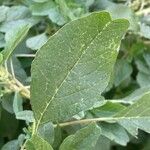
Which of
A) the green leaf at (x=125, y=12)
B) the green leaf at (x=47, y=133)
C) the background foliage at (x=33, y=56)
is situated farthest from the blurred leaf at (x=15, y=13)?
the green leaf at (x=47, y=133)

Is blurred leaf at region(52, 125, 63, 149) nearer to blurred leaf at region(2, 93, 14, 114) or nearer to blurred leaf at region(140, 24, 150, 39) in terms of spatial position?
blurred leaf at region(2, 93, 14, 114)

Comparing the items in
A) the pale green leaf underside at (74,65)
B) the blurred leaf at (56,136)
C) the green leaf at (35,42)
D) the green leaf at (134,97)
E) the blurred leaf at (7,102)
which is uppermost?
the pale green leaf underside at (74,65)

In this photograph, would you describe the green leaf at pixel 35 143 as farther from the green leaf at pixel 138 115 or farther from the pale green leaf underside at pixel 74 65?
the green leaf at pixel 138 115

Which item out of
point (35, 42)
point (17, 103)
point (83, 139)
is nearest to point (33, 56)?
point (35, 42)

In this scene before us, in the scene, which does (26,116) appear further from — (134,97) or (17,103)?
(134,97)

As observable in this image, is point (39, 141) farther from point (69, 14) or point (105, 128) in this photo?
point (69, 14)

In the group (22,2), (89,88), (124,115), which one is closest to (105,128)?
(124,115)
